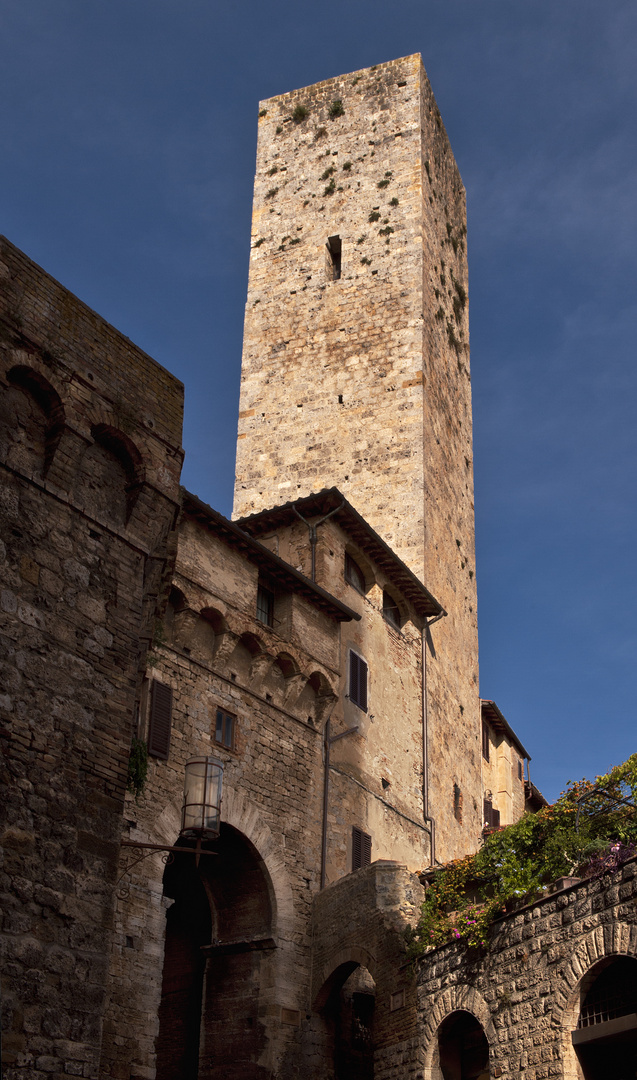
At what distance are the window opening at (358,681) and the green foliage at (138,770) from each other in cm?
614

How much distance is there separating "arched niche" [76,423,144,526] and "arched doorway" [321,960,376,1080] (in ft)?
30.1

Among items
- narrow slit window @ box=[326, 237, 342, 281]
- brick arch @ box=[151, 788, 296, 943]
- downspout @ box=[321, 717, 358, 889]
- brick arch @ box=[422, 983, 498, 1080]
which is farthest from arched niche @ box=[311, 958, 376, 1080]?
narrow slit window @ box=[326, 237, 342, 281]

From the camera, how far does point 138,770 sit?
14.6 meters

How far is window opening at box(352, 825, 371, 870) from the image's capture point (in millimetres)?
18844

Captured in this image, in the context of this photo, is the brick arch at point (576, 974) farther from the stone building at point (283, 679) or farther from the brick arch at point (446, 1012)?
the brick arch at point (446, 1012)

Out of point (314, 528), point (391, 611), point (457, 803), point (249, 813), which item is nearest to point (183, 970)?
point (249, 813)

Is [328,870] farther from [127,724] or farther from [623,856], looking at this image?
[127,724]

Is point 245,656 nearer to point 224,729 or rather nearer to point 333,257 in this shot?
point 224,729

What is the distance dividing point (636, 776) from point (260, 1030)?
6.88m

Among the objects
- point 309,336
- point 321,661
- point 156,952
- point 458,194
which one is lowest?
point 156,952

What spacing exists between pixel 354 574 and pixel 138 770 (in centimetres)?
866

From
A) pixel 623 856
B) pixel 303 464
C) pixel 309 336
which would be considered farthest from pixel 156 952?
pixel 309 336

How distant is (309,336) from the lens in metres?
29.4

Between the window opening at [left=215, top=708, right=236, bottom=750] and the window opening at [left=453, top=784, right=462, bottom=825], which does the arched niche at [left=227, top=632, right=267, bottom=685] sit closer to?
the window opening at [left=215, top=708, right=236, bottom=750]
